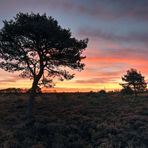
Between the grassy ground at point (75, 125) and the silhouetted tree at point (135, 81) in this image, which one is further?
the silhouetted tree at point (135, 81)

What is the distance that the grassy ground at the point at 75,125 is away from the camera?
2941 cm

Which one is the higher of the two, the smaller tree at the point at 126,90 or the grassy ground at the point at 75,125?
the smaller tree at the point at 126,90

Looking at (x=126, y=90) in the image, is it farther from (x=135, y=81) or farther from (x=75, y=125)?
(x=75, y=125)

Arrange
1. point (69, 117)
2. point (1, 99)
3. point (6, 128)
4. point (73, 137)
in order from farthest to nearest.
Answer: point (1, 99)
point (69, 117)
point (6, 128)
point (73, 137)

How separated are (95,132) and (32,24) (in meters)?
13.8

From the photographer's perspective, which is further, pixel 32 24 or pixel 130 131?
pixel 32 24

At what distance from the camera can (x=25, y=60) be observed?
40.3m

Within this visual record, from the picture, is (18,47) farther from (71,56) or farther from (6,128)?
(6,128)

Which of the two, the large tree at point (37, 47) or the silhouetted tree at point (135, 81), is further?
the silhouetted tree at point (135, 81)

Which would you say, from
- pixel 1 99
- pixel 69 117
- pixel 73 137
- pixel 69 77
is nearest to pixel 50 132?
pixel 73 137

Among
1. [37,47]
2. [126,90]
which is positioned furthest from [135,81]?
[37,47]

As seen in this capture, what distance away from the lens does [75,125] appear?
3447 cm

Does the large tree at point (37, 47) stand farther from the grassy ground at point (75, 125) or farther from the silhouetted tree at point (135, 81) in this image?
the silhouetted tree at point (135, 81)

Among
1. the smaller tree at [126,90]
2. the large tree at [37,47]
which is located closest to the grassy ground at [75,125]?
the large tree at [37,47]
